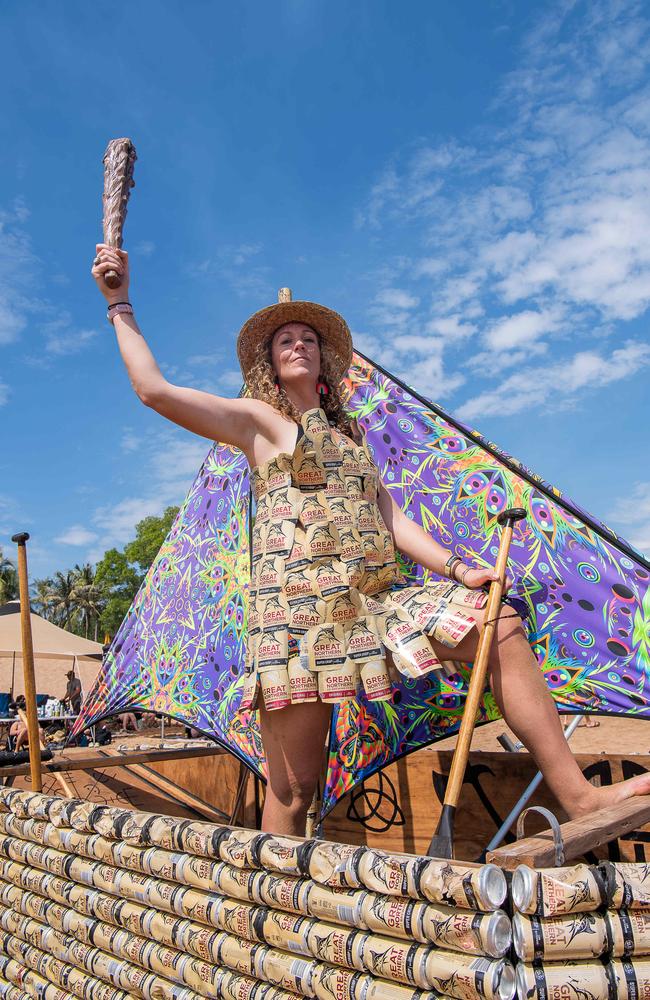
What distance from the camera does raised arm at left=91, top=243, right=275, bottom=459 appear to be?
1.97m

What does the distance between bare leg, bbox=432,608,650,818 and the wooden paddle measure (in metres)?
0.09

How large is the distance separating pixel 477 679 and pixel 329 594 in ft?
1.64

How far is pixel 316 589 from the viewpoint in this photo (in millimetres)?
1955

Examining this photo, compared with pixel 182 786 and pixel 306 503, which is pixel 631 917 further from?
pixel 182 786

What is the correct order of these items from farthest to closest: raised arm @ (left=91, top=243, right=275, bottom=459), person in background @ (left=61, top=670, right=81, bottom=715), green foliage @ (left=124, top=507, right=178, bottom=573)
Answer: green foliage @ (left=124, top=507, right=178, bottom=573) < person in background @ (left=61, top=670, right=81, bottom=715) < raised arm @ (left=91, top=243, right=275, bottom=459)

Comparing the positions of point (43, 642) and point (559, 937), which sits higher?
point (43, 642)

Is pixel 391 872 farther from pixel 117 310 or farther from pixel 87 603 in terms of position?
pixel 87 603

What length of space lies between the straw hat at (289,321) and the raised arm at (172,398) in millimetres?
323

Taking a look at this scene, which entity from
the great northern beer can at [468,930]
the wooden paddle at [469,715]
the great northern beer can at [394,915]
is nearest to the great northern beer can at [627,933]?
the great northern beer can at [468,930]

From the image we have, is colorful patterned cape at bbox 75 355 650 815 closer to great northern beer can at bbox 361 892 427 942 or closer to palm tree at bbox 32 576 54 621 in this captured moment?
great northern beer can at bbox 361 892 427 942

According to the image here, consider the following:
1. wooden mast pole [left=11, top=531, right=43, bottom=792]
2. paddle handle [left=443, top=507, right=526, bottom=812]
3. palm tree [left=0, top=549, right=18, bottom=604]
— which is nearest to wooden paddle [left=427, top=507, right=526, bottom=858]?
Result: paddle handle [left=443, top=507, right=526, bottom=812]

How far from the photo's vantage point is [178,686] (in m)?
3.17

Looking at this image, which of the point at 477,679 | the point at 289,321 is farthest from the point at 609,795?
the point at 289,321

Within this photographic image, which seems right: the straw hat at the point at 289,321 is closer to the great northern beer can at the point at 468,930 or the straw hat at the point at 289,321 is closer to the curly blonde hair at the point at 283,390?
the curly blonde hair at the point at 283,390
